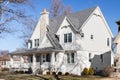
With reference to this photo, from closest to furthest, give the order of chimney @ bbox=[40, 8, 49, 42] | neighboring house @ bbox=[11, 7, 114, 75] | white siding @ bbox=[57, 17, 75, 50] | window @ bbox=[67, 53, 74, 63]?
neighboring house @ bbox=[11, 7, 114, 75] → white siding @ bbox=[57, 17, 75, 50] → window @ bbox=[67, 53, 74, 63] → chimney @ bbox=[40, 8, 49, 42]

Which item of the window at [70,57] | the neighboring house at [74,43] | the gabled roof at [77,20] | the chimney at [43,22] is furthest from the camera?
the chimney at [43,22]

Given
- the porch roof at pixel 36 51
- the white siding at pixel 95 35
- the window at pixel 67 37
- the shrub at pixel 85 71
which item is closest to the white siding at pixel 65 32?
the window at pixel 67 37

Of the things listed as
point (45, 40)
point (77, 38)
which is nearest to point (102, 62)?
point (77, 38)

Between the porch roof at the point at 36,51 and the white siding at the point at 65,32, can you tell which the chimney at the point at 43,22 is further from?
the white siding at the point at 65,32

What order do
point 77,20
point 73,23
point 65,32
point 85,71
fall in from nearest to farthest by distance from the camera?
1. point 85,71
2. point 73,23
3. point 65,32
4. point 77,20

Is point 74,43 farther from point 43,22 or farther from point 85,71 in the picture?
point 43,22

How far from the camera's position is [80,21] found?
39125mm

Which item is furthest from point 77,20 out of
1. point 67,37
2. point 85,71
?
point 85,71

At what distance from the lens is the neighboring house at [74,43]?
3744 centimetres

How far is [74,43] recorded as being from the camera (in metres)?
37.3

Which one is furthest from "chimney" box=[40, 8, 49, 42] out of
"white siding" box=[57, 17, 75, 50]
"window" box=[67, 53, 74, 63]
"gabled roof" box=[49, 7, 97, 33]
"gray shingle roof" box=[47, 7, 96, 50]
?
"window" box=[67, 53, 74, 63]

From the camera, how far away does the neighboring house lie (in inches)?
1474

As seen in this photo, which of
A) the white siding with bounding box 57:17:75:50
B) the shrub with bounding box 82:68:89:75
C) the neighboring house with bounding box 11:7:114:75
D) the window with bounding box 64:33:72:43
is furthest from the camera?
the window with bounding box 64:33:72:43

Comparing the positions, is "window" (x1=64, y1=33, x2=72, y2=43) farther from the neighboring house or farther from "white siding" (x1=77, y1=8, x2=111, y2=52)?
"white siding" (x1=77, y1=8, x2=111, y2=52)
